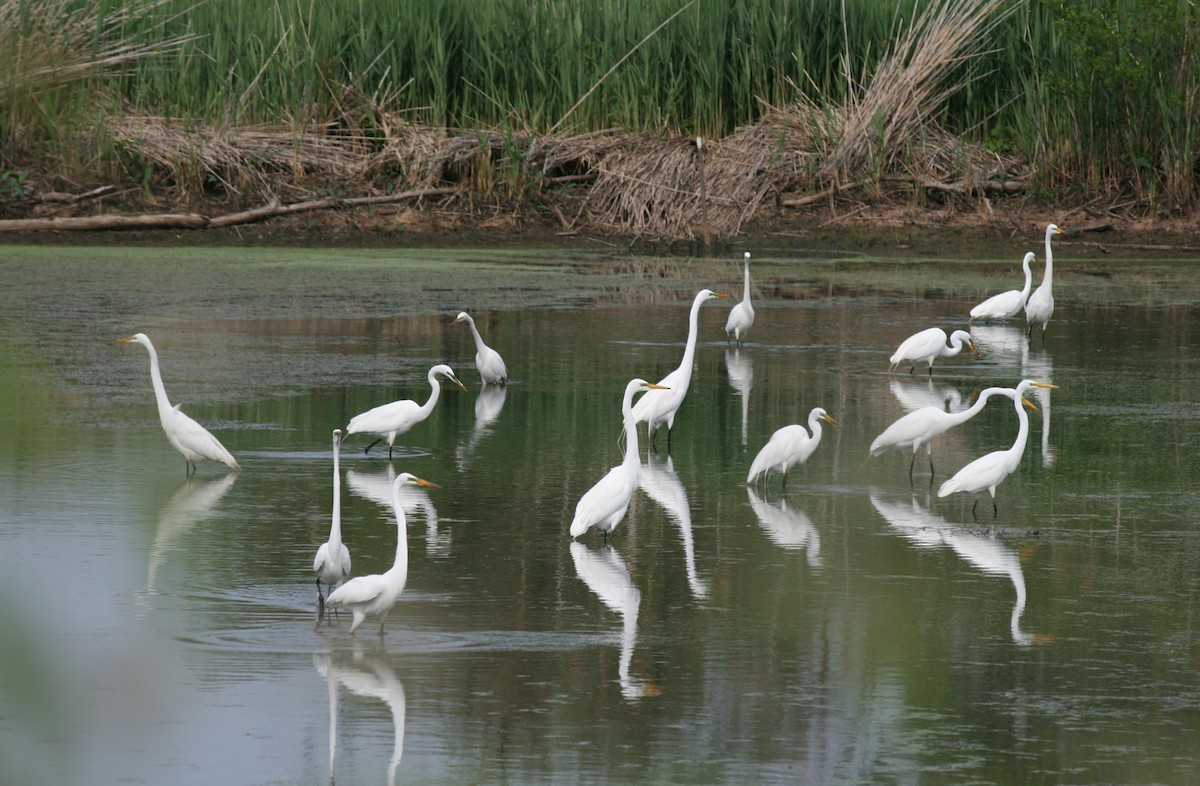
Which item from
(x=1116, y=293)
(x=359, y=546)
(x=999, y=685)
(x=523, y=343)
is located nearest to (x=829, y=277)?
(x=1116, y=293)

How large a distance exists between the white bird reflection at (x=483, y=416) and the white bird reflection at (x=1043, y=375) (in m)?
3.25

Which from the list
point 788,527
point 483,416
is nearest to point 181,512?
point 788,527

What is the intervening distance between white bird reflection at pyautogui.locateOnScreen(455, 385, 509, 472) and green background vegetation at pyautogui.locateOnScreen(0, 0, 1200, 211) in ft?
34.5

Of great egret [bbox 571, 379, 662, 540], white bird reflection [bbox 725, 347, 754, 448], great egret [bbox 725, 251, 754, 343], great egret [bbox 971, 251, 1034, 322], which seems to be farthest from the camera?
great egret [bbox 971, 251, 1034, 322]

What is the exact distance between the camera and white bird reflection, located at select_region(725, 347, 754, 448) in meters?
11.1

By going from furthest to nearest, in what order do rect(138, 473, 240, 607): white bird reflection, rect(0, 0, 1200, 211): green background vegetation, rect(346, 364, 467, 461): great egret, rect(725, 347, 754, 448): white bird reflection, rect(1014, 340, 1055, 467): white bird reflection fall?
rect(0, 0, 1200, 211): green background vegetation, rect(725, 347, 754, 448): white bird reflection, rect(1014, 340, 1055, 467): white bird reflection, rect(346, 364, 467, 461): great egret, rect(138, 473, 240, 607): white bird reflection

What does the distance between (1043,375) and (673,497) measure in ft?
16.7

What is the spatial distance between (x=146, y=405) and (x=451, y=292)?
19.9 ft

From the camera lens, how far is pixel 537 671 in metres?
5.79

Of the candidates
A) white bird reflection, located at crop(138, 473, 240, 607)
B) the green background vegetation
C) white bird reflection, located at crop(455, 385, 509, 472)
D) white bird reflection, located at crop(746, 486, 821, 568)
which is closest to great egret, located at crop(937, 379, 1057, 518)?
white bird reflection, located at crop(746, 486, 821, 568)

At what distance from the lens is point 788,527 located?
26.5ft

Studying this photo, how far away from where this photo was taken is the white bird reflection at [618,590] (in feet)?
18.8

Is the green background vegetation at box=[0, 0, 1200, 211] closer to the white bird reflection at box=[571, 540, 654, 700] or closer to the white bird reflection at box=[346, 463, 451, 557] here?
the white bird reflection at box=[346, 463, 451, 557]

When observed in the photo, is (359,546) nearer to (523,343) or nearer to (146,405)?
(146,405)
